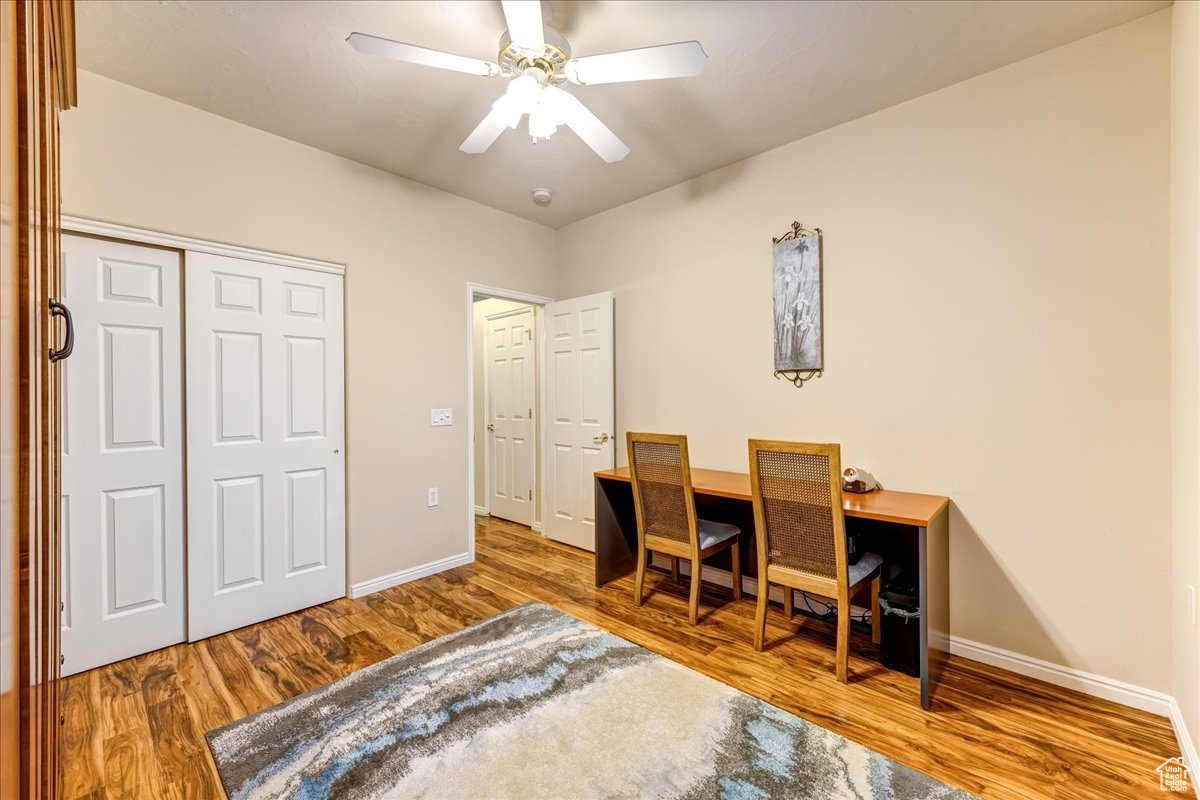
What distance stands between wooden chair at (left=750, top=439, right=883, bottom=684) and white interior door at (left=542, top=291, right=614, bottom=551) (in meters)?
1.60

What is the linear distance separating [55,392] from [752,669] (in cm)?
253

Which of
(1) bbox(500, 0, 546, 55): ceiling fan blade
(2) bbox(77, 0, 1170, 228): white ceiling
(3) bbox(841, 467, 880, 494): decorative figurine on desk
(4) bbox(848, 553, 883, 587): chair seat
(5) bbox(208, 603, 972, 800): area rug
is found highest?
(2) bbox(77, 0, 1170, 228): white ceiling

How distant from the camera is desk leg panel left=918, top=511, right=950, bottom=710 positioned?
1931 millimetres

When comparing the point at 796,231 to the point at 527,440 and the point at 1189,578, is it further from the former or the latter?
the point at 527,440

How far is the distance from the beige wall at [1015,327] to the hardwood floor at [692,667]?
390 mm

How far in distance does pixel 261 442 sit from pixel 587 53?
2576 mm

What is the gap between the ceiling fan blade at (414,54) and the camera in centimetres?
162

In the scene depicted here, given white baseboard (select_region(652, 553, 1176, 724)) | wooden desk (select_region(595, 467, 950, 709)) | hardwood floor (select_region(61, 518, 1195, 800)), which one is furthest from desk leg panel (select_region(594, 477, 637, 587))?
white baseboard (select_region(652, 553, 1176, 724))

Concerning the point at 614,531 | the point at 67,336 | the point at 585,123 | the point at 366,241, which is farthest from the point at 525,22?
the point at 614,531

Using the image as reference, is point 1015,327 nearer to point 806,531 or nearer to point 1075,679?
point 806,531

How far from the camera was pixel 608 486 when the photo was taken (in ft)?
10.9

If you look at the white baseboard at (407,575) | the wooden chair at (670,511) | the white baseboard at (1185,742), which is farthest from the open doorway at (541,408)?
the white baseboard at (1185,742)

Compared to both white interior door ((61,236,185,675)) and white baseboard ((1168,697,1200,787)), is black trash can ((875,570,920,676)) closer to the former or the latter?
white baseboard ((1168,697,1200,787))

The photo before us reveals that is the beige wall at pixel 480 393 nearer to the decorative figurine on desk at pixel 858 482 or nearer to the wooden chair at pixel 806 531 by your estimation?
the wooden chair at pixel 806 531
